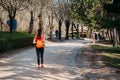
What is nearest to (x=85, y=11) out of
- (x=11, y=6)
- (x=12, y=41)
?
(x=11, y=6)

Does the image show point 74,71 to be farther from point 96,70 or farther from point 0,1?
point 0,1

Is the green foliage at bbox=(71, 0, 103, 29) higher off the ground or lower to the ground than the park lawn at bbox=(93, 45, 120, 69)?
higher

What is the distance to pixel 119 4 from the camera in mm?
21219

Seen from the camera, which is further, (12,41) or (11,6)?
(11,6)

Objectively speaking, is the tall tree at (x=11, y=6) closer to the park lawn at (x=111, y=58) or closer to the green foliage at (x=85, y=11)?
the park lawn at (x=111, y=58)

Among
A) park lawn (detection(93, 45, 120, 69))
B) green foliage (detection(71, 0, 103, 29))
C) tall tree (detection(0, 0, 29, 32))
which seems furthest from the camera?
green foliage (detection(71, 0, 103, 29))

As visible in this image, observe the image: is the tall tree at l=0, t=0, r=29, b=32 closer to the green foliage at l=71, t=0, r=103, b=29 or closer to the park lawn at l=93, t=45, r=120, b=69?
the park lawn at l=93, t=45, r=120, b=69

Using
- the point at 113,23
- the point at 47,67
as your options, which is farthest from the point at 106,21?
the point at 47,67

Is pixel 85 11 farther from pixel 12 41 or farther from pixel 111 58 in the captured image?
pixel 111 58

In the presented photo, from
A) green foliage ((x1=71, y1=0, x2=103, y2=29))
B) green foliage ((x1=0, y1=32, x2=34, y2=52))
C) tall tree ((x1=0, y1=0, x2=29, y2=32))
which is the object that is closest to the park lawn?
green foliage ((x1=0, y1=32, x2=34, y2=52))

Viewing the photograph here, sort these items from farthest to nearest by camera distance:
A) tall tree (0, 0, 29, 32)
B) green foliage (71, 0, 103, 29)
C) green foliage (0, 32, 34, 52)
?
green foliage (71, 0, 103, 29) → tall tree (0, 0, 29, 32) → green foliage (0, 32, 34, 52)

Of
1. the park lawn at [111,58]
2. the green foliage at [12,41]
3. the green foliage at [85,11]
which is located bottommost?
the park lawn at [111,58]

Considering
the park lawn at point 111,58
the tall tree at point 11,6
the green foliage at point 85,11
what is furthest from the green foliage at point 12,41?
the green foliage at point 85,11

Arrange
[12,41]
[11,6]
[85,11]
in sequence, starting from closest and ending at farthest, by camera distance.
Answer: [12,41] < [11,6] < [85,11]
